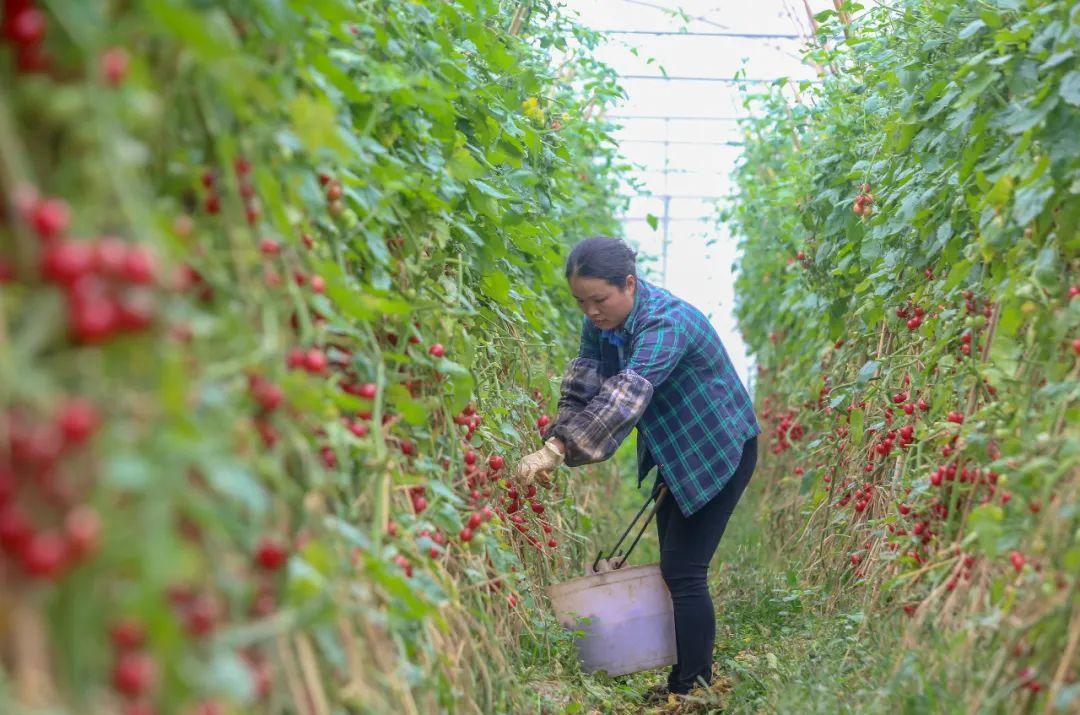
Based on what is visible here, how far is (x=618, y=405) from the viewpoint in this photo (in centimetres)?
301

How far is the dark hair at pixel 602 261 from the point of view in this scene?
321cm

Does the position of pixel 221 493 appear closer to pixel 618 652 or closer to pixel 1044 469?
pixel 1044 469

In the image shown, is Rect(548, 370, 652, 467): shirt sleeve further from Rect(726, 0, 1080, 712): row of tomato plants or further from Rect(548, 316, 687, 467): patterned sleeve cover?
Rect(726, 0, 1080, 712): row of tomato plants

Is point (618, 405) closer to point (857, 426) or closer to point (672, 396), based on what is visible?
point (672, 396)

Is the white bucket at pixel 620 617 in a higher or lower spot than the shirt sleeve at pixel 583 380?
lower

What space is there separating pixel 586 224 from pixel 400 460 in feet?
13.5

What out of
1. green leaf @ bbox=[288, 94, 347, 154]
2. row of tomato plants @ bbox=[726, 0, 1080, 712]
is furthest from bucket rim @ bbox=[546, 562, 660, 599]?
green leaf @ bbox=[288, 94, 347, 154]

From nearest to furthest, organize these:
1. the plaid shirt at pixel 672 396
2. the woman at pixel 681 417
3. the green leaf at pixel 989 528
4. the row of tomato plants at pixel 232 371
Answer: the row of tomato plants at pixel 232 371, the green leaf at pixel 989 528, the plaid shirt at pixel 672 396, the woman at pixel 681 417

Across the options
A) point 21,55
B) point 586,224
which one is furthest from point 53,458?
point 586,224

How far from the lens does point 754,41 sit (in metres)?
10.1

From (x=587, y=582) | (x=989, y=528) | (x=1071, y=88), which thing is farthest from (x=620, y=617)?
(x=1071, y=88)

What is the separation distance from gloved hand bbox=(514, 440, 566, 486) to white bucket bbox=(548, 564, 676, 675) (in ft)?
1.06

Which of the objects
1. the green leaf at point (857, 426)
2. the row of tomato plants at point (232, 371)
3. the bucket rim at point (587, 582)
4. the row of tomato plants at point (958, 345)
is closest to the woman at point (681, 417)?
the bucket rim at point (587, 582)

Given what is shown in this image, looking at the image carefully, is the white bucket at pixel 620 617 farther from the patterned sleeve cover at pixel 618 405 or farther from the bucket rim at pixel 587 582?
the patterned sleeve cover at pixel 618 405
